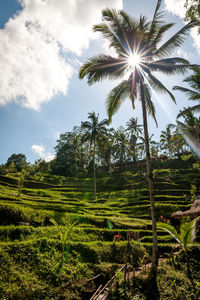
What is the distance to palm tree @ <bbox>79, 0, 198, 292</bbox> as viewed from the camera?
24.9 feet

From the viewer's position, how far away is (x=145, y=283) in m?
6.41

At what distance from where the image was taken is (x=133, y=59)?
8273mm

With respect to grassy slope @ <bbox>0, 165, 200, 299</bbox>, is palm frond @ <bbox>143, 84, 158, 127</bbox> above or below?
above

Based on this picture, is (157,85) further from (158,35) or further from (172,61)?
(158,35)

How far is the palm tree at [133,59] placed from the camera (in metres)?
7.60

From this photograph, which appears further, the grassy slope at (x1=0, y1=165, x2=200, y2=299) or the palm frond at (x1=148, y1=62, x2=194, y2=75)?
the palm frond at (x1=148, y1=62, x2=194, y2=75)

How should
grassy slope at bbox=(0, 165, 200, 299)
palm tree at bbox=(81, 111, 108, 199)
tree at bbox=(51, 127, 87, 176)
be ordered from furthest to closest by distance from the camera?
tree at bbox=(51, 127, 87, 176)
palm tree at bbox=(81, 111, 108, 199)
grassy slope at bbox=(0, 165, 200, 299)

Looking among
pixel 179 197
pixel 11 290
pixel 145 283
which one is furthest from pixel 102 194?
pixel 11 290

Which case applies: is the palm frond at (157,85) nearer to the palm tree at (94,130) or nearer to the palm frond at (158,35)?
the palm frond at (158,35)

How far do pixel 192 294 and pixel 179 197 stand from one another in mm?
15865

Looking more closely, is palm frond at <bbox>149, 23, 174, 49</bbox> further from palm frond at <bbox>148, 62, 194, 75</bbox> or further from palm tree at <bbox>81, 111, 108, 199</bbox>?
palm tree at <bbox>81, 111, 108, 199</bbox>

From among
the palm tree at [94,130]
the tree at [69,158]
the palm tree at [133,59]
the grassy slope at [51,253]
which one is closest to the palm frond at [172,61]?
the palm tree at [133,59]

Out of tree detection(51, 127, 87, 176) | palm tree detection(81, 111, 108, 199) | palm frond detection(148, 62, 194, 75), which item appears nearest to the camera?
palm frond detection(148, 62, 194, 75)

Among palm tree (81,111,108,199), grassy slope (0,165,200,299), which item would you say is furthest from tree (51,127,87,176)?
grassy slope (0,165,200,299)
